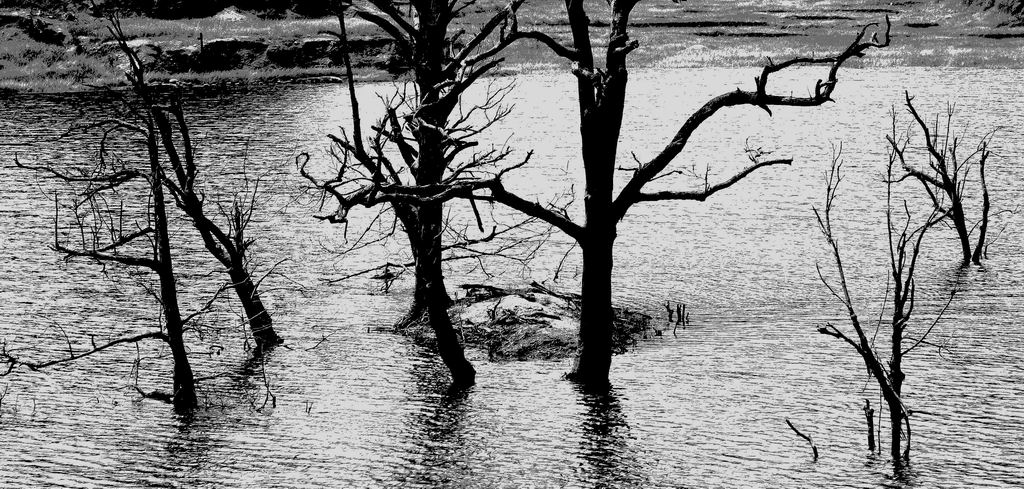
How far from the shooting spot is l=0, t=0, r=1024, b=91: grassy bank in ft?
352

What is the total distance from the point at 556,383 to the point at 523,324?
4561 millimetres

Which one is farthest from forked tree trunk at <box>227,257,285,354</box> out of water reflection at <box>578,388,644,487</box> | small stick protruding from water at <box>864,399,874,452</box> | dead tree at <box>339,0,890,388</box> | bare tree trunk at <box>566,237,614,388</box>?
small stick protruding from water at <box>864,399,874,452</box>

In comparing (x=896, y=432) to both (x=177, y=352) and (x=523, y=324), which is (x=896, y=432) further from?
(x=177, y=352)

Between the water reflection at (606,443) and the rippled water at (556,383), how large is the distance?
68 millimetres

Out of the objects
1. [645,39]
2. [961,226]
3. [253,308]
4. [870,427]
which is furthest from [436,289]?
[645,39]

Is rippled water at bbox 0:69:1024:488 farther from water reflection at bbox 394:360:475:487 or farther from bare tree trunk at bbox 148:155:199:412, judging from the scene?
bare tree trunk at bbox 148:155:199:412

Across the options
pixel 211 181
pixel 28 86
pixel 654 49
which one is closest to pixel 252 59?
pixel 28 86

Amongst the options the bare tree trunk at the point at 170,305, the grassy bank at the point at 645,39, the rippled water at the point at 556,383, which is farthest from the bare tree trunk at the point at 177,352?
the grassy bank at the point at 645,39

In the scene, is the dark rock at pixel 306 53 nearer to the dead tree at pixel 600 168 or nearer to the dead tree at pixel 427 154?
the dead tree at pixel 427 154

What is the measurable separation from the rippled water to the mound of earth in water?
2.79 ft

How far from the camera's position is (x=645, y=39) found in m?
115

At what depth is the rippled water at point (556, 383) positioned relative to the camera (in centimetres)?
2370

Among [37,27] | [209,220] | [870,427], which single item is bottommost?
[870,427]

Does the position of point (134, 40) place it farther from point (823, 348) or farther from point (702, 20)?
point (823, 348)
